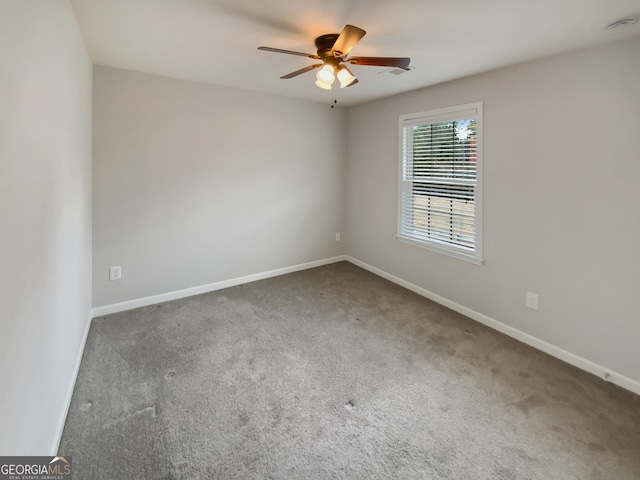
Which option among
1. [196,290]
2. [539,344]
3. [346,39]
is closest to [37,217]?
[346,39]

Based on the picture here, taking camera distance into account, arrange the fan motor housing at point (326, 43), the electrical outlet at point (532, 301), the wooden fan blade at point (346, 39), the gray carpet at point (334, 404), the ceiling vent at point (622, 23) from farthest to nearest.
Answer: the electrical outlet at point (532, 301) → the fan motor housing at point (326, 43) → the ceiling vent at point (622, 23) → the wooden fan blade at point (346, 39) → the gray carpet at point (334, 404)

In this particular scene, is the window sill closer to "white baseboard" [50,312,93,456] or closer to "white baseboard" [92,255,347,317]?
"white baseboard" [92,255,347,317]

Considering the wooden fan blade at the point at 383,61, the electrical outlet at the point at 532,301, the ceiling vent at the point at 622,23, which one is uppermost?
the ceiling vent at the point at 622,23

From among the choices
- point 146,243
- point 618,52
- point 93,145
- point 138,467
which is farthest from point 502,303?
point 93,145

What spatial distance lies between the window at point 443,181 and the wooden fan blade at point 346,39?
1.66 m

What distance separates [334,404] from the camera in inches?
78.5

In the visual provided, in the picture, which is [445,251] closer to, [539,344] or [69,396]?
[539,344]

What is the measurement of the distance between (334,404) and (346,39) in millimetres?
2197

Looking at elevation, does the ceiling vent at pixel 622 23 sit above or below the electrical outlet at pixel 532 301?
above

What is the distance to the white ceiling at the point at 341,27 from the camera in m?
1.78

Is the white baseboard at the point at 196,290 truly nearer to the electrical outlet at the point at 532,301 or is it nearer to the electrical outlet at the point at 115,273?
the electrical outlet at the point at 115,273

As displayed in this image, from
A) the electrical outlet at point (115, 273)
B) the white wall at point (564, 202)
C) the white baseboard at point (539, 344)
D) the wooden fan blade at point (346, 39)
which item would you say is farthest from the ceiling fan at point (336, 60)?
the electrical outlet at point (115, 273)

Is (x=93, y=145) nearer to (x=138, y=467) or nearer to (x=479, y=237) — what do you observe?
(x=138, y=467)

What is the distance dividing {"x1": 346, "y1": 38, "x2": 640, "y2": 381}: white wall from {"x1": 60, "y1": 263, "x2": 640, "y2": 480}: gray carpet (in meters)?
0.33
